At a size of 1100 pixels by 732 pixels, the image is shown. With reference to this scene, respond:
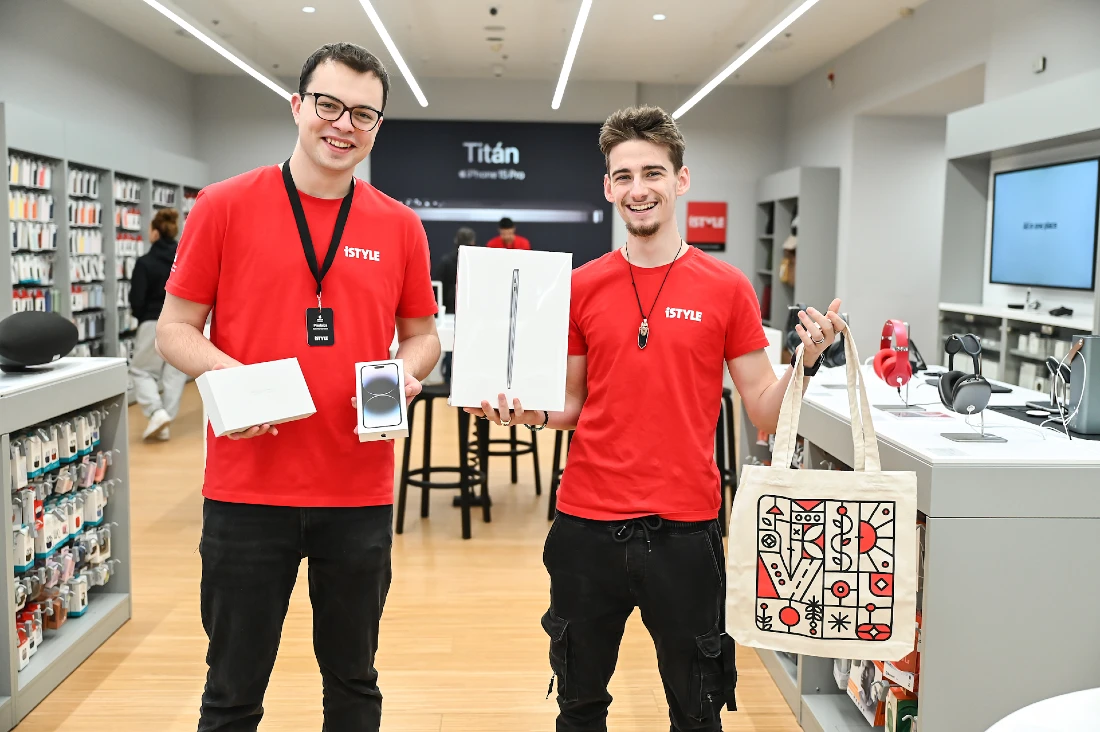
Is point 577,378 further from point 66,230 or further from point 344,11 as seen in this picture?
point 344,11

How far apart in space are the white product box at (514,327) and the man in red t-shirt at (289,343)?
0.15 metres

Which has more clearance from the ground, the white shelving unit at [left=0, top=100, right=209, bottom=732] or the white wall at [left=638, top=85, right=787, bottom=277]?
the white wall at [left=638, top=85, right=787, bottom=277]

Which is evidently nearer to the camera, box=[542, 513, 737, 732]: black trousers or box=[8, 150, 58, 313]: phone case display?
box=[542, 513, 737, 732]: black trousers

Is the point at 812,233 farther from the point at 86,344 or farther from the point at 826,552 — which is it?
the point at 826,552

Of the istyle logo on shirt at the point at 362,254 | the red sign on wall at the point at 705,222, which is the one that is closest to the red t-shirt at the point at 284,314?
the istyle logo on shirt at the point at 362,254

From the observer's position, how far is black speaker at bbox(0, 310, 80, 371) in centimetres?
296

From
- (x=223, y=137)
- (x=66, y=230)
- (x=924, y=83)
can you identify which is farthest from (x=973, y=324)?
(x=223, y=137)

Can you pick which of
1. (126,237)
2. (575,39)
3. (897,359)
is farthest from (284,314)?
(126,237)

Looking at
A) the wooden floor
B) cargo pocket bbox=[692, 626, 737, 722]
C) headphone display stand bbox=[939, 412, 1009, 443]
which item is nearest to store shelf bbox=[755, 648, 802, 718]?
the wooden floor

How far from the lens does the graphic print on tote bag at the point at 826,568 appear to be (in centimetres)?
168

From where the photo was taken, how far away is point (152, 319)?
7.55 meters

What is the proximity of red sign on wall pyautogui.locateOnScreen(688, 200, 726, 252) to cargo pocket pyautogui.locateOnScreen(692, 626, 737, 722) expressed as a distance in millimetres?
12297

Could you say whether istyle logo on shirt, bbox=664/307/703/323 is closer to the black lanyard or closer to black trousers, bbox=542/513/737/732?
Result: black trousers, bbox=542/513/737/732

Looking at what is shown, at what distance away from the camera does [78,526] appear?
3365mm
